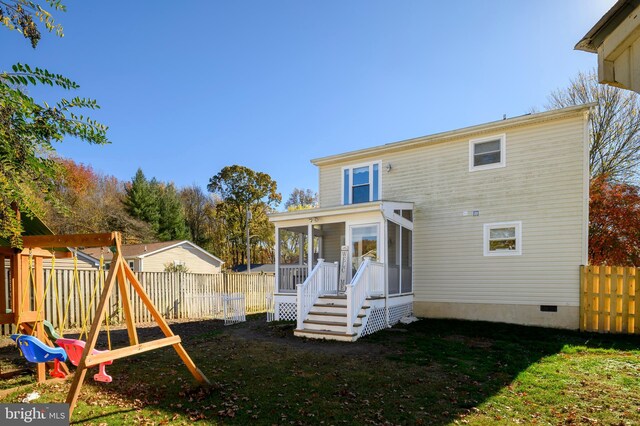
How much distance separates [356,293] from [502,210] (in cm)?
553

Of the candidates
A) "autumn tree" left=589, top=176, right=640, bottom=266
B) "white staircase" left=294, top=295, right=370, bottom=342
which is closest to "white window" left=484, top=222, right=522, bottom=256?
"white staircase" left=294, top=295, right=370, bottom=342

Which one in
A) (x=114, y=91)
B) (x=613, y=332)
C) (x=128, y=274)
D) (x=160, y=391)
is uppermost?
(x=114, y=91)

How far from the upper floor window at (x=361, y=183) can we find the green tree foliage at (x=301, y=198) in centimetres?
2757

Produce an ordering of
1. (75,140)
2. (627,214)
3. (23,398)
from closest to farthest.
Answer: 1. (75,140)
2. (23,398)
3. (627,214)

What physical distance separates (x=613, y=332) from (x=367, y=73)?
34.2 ft

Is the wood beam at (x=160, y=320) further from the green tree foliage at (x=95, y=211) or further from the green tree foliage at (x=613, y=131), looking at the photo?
the green tree foliage at (x=95, y=211)

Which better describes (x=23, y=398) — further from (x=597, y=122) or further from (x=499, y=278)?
(x=597, y=122)

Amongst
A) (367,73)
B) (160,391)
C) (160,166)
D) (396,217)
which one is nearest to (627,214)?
(396,217)

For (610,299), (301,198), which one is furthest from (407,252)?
(301,198)

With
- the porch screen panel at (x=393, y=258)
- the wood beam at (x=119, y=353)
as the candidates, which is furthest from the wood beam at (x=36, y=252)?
the porch screen panel at (x=393, y=258)

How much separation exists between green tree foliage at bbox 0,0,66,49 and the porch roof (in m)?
9.49

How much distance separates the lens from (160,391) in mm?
5699

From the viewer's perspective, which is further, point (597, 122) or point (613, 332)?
point (597, 122)

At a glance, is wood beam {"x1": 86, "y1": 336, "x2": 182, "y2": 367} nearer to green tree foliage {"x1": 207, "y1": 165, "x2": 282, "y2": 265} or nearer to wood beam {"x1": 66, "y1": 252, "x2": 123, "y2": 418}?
wood beam {"x1": 66, "y1": 252, "x2": 123, "y2": 418}
